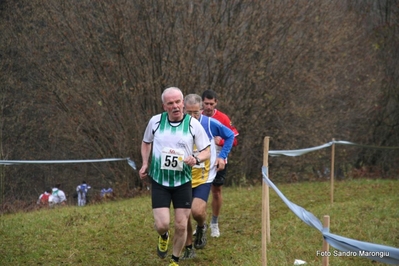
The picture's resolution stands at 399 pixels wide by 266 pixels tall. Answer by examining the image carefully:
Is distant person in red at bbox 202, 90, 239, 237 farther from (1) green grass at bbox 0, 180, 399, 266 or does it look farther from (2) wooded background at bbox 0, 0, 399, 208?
(2) wooded background at bbox 0, 0, 399, 208

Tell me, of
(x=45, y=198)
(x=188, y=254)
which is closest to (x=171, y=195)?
(x=188, y=254)

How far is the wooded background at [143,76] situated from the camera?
17484mm

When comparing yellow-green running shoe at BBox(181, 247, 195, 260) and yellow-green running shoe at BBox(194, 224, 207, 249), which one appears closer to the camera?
yellow-green running shoe at BBox(181, 247, 195, 260)

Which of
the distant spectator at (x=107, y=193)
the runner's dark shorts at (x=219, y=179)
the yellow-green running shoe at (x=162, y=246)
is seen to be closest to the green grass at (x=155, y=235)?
the yellow-green running shoe at (x=162, y=246)

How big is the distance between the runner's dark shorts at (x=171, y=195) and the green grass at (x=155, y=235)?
43.0 inches

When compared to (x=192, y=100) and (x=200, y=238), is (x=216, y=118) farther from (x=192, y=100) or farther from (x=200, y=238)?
(x=200, y=238)

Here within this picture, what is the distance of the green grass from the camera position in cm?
802

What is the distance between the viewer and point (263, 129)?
19766 millimetres

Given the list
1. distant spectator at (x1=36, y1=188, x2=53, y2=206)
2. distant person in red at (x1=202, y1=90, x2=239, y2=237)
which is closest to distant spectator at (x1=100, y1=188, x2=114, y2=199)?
distant spectator at (x1=36, y1=188, x2=53, y2=206)

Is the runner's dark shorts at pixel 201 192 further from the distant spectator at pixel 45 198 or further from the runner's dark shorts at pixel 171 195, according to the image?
the distant spectator at pixel 45 198

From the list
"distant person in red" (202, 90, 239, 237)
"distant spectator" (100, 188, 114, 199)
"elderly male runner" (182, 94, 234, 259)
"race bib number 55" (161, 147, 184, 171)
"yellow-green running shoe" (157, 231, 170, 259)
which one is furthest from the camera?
"distant spectator" (100, 188, 114, 199)

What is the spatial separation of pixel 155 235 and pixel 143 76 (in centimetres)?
852

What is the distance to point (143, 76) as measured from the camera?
1764 centimetres

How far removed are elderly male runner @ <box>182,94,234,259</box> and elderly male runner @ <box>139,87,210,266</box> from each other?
88 centimetres
